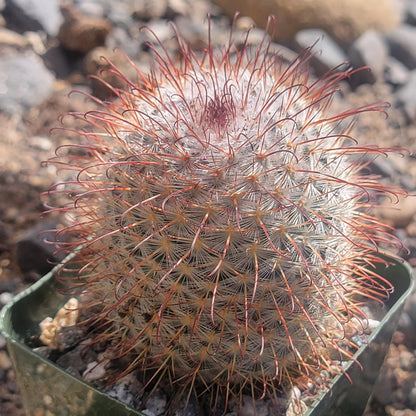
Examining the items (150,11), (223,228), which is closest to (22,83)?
(150,11)

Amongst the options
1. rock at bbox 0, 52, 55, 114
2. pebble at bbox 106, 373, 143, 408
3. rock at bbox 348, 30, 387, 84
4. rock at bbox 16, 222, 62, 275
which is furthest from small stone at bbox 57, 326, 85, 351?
rock at bbox 348, 30, 387, 84

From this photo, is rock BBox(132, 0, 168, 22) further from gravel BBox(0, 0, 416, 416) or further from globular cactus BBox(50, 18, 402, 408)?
globular cactus BBox(50, 18, 402, 408)

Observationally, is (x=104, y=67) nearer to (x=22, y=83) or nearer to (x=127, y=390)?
(x=22, y=83)

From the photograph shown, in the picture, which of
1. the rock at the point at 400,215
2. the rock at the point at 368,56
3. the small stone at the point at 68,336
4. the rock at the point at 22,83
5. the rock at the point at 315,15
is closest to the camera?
the small stone at the point at 68,336

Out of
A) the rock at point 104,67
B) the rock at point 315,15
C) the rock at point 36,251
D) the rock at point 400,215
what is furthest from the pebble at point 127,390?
the rock at point 315,15

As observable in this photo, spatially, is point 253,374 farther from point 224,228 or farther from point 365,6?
point 365,6

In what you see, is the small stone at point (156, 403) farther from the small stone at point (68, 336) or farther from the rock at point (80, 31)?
the rock at point (80, 31)

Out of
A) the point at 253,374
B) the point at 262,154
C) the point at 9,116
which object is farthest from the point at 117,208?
the point at 9,116
